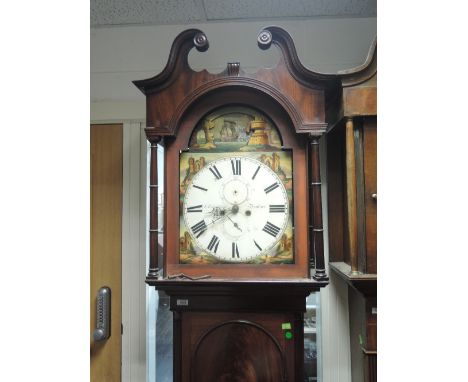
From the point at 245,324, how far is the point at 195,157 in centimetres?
57

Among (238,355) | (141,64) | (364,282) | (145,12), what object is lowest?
(238,355)

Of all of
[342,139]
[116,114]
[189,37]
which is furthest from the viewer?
[116,114]

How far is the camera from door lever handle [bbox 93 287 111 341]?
1279 mm

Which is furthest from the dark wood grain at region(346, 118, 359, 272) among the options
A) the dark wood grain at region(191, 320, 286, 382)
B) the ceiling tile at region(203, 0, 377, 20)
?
the ceiling tile at region(203, 0, 377, 20)

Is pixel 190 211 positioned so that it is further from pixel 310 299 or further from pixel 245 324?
pixel 310 299

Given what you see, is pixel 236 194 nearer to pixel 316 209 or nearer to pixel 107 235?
pixel 316 209

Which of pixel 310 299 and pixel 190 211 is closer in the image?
pixel 190 211

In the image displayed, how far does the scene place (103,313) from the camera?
1.29m

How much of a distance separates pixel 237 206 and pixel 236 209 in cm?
1

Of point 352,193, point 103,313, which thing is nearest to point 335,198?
point 352,193

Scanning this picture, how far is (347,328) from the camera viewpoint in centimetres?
126

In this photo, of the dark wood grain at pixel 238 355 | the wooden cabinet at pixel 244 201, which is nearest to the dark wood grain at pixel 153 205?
the wooden cabinet at pixel 244 201
